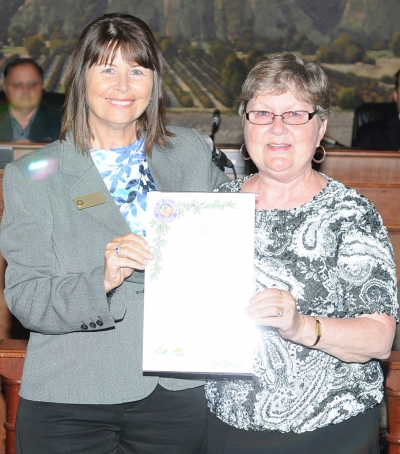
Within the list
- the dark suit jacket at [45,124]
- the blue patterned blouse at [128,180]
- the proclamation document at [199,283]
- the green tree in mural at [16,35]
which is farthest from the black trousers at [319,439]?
the green tree in mural at [16,35]

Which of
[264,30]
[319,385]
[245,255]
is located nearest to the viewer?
[245,255]

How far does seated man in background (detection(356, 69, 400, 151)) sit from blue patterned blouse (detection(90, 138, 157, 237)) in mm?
4203

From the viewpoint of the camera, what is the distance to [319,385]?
5.50 ft

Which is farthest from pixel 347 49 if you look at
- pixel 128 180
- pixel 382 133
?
pixel 128 180

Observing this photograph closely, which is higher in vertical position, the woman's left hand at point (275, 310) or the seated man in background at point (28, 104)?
the seated man in background at point (28, 104)

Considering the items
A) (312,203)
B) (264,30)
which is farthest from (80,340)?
(264,30)

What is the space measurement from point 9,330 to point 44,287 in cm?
160

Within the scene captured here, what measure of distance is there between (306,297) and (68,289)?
62 cm

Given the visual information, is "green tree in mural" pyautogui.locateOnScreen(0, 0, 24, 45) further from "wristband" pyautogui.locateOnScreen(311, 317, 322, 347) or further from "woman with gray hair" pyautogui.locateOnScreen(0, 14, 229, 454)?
"wristband" pyautogui.locateOnScreen(311, 317, 322, 347)

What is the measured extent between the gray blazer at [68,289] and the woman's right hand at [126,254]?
0.21 feet

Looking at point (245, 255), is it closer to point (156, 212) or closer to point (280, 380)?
point (156, 212)

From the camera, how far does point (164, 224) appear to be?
158cm

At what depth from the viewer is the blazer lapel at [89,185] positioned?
1.73 meters

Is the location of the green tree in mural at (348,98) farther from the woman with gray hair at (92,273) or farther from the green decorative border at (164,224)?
the green decorative border at (164,224)
